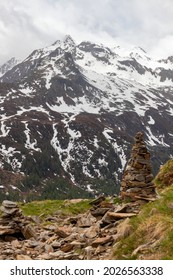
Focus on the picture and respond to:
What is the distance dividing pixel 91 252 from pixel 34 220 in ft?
43.9

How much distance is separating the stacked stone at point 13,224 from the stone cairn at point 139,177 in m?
7.22

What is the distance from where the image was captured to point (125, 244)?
16516 millimetres

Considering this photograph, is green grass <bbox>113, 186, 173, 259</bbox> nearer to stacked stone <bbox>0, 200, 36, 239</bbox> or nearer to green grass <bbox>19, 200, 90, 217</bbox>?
stacked stone <bbox>0, 200, 36, 239</bbox>

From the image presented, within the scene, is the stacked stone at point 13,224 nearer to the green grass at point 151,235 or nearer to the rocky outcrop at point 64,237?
the rocky outcrop at point 64,237

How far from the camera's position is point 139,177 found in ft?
92.9

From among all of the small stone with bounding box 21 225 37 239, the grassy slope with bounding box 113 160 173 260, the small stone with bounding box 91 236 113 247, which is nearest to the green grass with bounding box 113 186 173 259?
the grassy slope with bounding box 113 160 173 260

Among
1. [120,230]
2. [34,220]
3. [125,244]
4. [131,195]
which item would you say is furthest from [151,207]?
[34,220]

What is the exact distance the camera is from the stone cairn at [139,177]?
2759cm

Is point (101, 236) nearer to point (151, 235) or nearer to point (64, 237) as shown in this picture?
A: point (64, 237)

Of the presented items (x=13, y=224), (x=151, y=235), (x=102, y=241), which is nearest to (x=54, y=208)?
(x=13, y=224)

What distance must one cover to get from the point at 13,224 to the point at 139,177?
8971 mm

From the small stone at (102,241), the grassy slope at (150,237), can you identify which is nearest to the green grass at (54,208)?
the small stone at (102,241)

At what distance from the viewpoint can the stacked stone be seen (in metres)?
24.0
